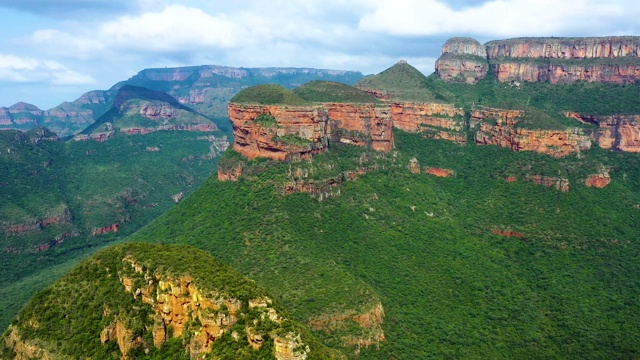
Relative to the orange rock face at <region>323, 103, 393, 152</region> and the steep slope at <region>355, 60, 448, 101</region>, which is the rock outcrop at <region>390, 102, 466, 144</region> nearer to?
the steep slope at <region>355, 60, 448, 101</region>

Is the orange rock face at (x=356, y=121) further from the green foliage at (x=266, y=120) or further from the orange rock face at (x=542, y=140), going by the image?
the orange rock face at (x=542, y=140)

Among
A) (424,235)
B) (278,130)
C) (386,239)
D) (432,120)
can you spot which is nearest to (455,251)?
(424,235)

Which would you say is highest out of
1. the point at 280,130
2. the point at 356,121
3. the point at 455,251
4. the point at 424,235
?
the point at 280,130

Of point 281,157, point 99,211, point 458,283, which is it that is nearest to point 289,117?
point 281,157

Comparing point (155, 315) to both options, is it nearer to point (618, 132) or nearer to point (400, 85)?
point (400, 85)

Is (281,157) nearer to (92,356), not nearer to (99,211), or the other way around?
(92,356)
